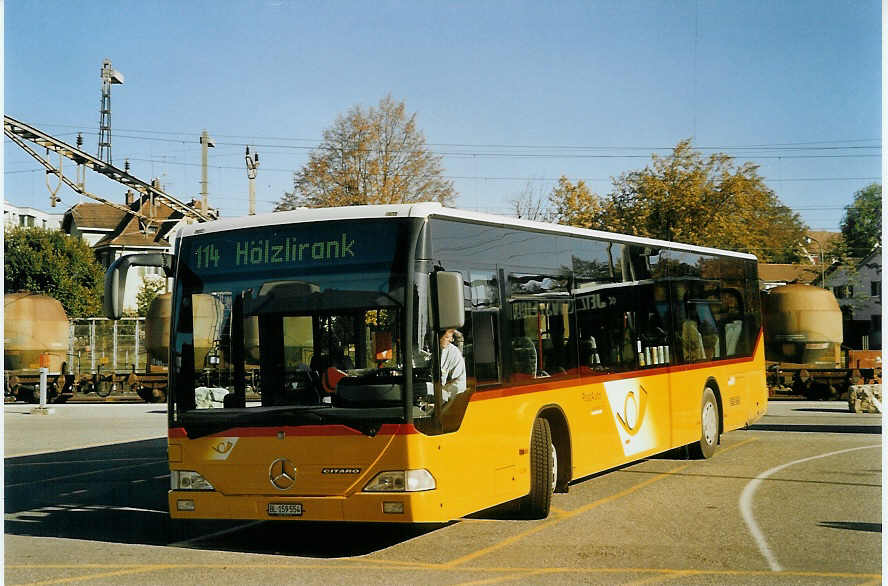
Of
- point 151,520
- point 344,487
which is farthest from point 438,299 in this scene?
point 151,520

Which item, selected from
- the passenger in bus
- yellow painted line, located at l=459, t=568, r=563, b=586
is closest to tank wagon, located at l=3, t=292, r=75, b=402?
the passenger in bus

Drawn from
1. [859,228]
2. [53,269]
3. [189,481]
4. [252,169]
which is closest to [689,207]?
[859,228]

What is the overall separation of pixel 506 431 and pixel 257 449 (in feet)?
7.52

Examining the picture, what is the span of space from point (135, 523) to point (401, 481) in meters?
3.80

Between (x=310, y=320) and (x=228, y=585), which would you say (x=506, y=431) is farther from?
(x=228, y=585)

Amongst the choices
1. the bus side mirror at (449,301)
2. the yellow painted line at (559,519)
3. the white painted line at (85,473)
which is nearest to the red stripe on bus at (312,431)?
the bus side mirror at (449,301)

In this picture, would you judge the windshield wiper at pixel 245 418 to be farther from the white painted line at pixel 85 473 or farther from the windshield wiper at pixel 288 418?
the white painted line at pixel 85 473

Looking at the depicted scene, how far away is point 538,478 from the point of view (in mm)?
10781

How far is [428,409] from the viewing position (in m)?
8.90

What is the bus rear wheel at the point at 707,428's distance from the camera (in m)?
15.9

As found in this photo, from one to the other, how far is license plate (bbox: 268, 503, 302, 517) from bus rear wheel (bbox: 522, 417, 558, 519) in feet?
8.56

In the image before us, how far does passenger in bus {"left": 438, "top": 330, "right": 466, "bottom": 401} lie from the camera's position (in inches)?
357

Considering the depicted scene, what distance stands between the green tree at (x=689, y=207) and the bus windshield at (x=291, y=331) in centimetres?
3795

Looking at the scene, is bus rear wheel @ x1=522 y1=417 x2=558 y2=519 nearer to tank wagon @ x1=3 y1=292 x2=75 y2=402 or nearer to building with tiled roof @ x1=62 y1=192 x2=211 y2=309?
tank wagon @ x1=3 y1=292 x2=75 y2=402
